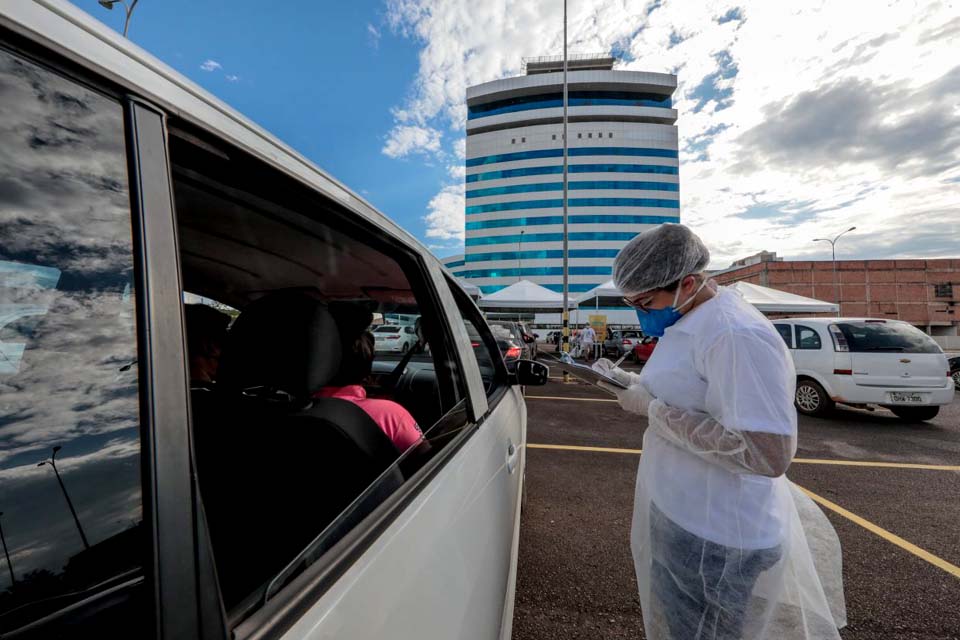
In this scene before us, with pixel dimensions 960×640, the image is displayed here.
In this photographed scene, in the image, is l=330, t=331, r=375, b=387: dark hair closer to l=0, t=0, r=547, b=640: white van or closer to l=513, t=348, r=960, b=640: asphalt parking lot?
l=0, t=0, r=547, b=640: white van

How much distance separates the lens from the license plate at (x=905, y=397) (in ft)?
19.9

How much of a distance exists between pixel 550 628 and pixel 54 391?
7.57 ft

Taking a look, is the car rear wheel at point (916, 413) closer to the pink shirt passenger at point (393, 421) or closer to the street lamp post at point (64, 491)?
the pink shirt passenger at point (393, 421)

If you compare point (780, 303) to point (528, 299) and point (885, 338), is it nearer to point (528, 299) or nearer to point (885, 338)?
point (528, 299)

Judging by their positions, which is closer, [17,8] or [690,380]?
[17,8]

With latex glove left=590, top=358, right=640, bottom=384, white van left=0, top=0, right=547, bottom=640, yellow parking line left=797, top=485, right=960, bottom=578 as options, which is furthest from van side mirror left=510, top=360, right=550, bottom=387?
yellow parking line left=797, top=485, right=960, bottom=578

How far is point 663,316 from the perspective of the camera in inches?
67.1

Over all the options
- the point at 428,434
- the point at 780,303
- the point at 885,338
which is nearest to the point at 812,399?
the point at 885,338

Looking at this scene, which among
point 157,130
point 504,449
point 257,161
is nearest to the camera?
point 157,130

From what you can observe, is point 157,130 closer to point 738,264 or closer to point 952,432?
point 952,432

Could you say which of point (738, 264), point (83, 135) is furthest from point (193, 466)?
point (738, 264)

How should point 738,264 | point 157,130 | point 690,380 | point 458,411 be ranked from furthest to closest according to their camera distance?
point 738,264 → point 458,411 → point 690,380 → point 157,130

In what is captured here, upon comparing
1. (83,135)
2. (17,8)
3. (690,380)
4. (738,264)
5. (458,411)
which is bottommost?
(458,411)

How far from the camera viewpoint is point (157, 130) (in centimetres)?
56
